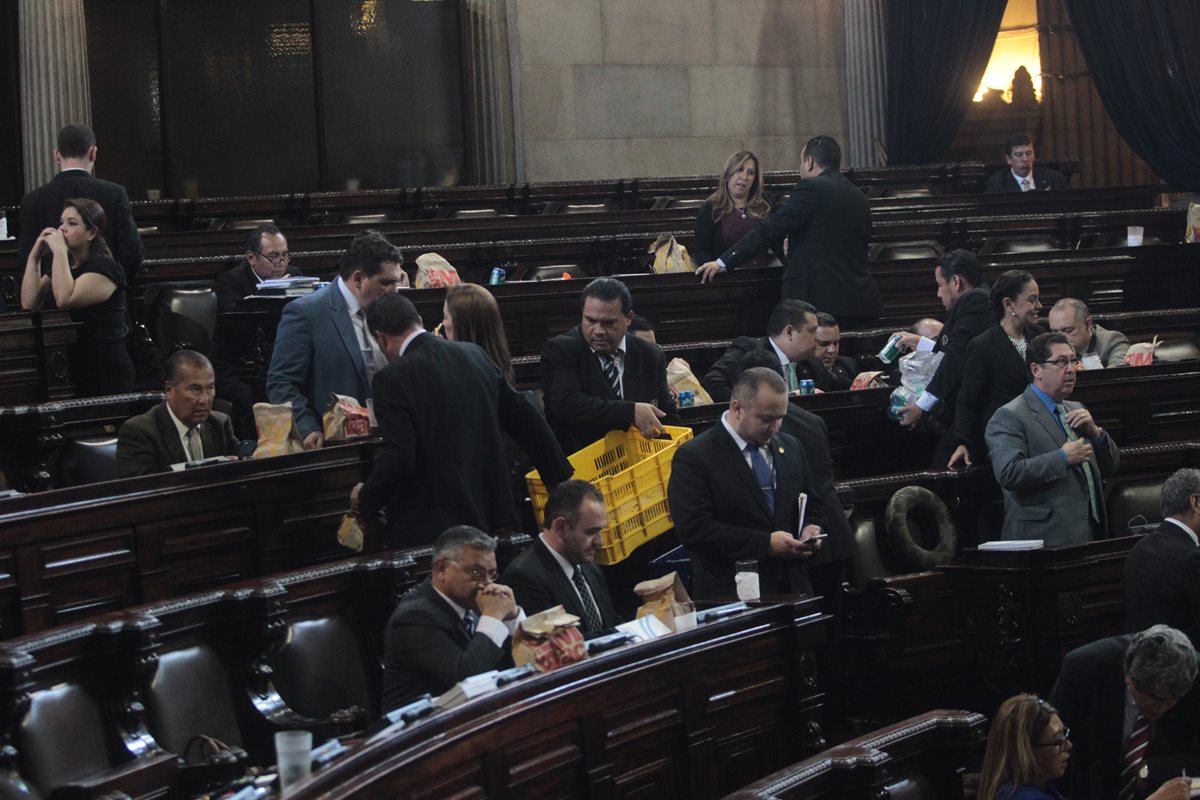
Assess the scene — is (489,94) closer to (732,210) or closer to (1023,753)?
(732,210)

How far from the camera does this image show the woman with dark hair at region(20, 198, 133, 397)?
21.5ft

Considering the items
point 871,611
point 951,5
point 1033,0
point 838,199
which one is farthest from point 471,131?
point 871,611

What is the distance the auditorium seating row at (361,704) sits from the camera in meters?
3.47

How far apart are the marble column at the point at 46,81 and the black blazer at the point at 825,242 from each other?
5760mm

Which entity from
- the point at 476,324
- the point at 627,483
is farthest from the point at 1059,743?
the point at 476,324

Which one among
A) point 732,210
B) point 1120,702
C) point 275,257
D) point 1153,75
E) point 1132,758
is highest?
point 1153,75

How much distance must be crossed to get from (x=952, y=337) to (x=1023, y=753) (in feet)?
9.78

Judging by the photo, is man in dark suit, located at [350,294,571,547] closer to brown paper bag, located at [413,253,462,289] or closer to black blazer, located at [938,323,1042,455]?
black blazer, located at [938,323,1042,455]

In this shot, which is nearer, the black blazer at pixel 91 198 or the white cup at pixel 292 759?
the white cup at pixel 292 759

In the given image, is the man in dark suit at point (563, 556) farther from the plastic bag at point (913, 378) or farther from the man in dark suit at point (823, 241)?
the man in dark suit at point (823, 241)

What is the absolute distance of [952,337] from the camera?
6891mm

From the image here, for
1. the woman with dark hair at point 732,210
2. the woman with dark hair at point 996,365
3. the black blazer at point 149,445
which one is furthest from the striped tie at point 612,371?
the woman with dark hair at point 732,210

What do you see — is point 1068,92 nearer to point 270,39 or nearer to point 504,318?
point 270,39

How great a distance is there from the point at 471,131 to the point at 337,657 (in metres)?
9.66
